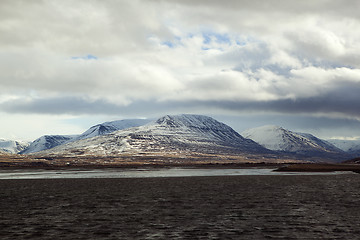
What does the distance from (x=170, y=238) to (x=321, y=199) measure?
96.5ft

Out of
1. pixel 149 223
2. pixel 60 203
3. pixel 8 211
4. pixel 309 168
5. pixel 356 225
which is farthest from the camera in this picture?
pixel 309 168

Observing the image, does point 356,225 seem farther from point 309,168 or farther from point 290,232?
point 309,168

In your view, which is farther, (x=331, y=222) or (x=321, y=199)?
(x=321, y=199)

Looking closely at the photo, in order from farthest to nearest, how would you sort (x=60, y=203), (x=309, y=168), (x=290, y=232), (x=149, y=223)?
(x=309, y=168) → (x=60, y=203) → (x=149, y=223) → (x=290, y=232)

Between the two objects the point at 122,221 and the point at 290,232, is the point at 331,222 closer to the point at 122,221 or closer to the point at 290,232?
the point at 290,232

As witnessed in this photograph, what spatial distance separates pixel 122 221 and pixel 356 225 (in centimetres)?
1798

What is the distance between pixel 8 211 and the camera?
132ft

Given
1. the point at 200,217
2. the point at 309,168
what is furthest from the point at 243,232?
the point at 309,168

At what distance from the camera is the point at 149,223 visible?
103 feet

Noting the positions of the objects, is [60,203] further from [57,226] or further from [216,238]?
[216,238]

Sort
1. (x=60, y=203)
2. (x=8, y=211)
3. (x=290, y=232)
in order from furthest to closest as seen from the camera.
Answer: (x=60, y=203)
(x=8, y=211)
(x=290, y=232)

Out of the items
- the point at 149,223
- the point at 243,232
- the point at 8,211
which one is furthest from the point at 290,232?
the point at 8,211

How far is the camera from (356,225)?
2934cm

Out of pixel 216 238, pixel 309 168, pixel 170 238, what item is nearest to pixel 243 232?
pixel 216 238
